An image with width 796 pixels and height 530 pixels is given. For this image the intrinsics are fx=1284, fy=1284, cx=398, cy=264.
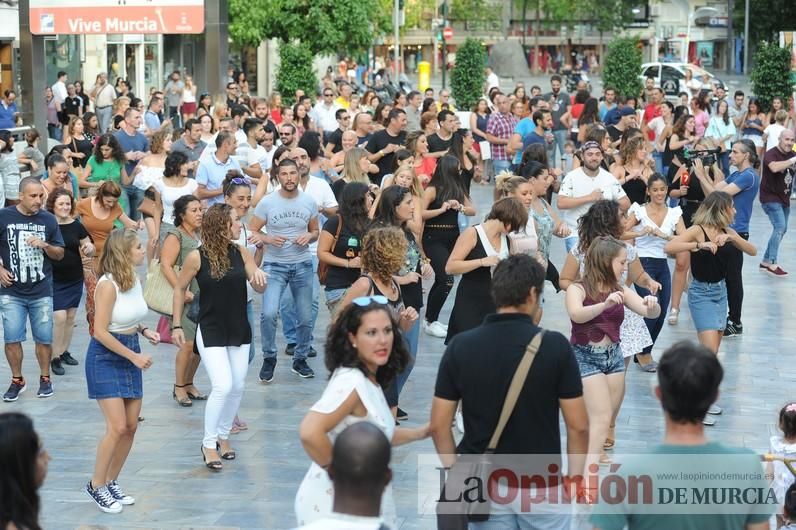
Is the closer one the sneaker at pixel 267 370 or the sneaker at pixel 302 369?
the sneaker at pixel 267 370

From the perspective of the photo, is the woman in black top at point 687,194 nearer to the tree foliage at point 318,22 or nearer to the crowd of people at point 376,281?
the crowd of people at point 376,281

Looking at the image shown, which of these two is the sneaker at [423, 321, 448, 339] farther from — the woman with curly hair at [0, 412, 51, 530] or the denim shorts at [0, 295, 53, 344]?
the woman with curly hair at [0, 412, 51, 530]

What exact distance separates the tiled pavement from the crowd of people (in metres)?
0.18

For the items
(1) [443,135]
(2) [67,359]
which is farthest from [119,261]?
(1) [443,135]

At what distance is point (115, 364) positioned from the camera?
7.44 m

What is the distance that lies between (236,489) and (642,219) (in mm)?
4605

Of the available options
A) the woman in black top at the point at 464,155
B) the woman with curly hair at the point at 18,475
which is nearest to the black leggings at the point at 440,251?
the woman in black top at the point at 464,155

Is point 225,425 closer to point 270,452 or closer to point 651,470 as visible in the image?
point 270,452

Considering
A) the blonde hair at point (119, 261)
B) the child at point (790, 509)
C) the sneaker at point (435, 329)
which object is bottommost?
the sneaker at point (435, 329)

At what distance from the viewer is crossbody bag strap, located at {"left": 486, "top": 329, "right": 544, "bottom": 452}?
4938 mm

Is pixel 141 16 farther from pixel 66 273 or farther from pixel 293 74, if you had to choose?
pixel 66 273

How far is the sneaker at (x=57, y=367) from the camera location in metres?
10.8

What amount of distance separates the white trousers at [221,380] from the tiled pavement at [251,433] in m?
0.30

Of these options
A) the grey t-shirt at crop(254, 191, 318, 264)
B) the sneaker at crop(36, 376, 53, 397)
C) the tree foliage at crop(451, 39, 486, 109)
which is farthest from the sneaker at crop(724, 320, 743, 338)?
the tree foliage at crop(451, 39, 486, 109)
